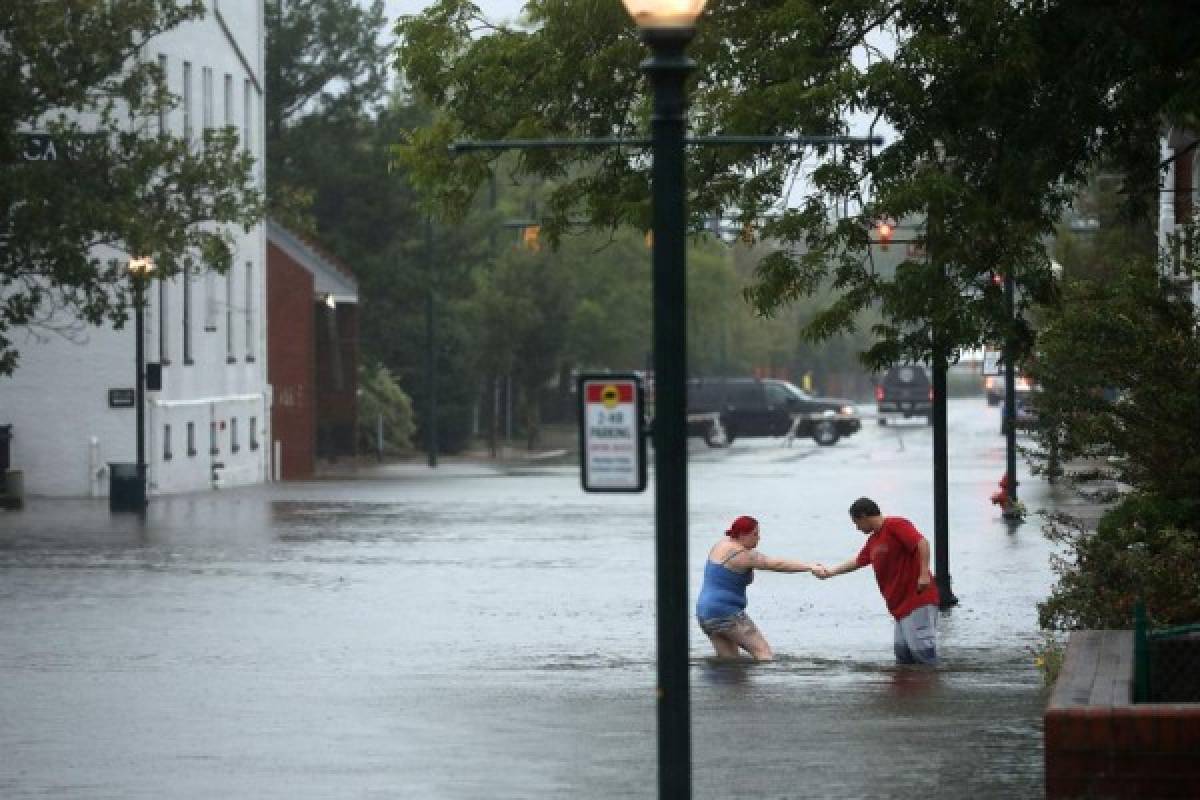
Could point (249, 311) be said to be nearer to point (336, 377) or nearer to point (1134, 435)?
point (336, 377)

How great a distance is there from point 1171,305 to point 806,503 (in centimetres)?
2702

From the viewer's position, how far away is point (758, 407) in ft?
293

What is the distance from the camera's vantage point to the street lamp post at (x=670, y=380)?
399 inches

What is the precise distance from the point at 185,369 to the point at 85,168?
1416 centimetres

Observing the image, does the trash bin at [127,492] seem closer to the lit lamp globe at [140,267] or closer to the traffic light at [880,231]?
the lit lamp globe at [140,267]

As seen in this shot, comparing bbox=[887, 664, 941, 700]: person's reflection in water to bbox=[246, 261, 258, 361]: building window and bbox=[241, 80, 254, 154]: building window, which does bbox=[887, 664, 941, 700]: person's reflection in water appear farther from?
bbox=[241, 80, 254, 154]: building window

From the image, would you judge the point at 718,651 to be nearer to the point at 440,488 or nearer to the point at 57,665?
the point at 57,665

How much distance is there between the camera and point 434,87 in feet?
84.7

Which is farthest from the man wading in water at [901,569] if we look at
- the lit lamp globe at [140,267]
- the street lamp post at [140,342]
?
the street lamp post at [140,342]

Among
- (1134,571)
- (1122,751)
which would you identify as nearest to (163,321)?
(1134,571)

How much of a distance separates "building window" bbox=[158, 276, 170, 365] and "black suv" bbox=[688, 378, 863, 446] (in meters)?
31.8

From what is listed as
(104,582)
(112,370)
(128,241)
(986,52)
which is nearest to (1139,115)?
(986,52)

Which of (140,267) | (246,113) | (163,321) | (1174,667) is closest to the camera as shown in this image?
(1174,667)

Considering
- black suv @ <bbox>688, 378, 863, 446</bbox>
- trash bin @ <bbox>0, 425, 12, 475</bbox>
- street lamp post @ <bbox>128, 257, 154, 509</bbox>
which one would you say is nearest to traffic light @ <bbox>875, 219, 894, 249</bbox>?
street lamp post @ <bbox>128, 257, 154, 509</bbox>
